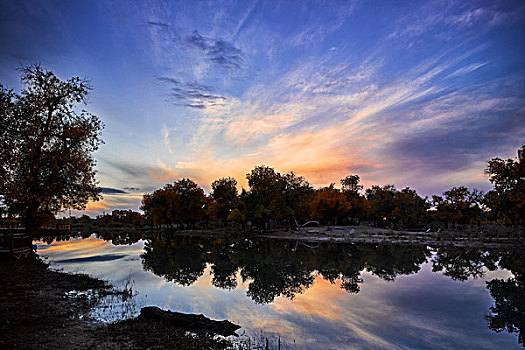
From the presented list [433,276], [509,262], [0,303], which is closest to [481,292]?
[433,276]

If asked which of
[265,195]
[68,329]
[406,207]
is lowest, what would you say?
[68,329]

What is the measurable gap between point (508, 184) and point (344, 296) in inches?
1730

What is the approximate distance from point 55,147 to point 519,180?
62657 millimetres

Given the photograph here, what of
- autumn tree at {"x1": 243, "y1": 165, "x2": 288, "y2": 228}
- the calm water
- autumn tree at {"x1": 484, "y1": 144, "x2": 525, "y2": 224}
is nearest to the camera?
the calm water

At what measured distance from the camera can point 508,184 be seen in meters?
46.3

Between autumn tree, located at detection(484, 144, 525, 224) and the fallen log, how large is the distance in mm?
50477

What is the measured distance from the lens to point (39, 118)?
25969 millimetres

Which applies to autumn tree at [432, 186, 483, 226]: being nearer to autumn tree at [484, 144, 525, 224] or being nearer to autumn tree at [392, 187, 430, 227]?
autumn tree at [392, 187, 430, 227]

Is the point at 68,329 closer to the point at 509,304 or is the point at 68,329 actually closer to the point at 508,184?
the point at 509,304

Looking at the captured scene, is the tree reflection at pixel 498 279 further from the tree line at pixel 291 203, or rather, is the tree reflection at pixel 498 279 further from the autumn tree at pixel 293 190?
the autumn tree at pixel 293 190

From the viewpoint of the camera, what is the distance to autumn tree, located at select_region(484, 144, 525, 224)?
145 ft

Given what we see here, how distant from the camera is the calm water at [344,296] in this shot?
506 inches

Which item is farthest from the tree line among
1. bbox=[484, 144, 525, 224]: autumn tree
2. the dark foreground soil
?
the dark foreground soil

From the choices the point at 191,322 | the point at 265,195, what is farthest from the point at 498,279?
the point at 265,195
